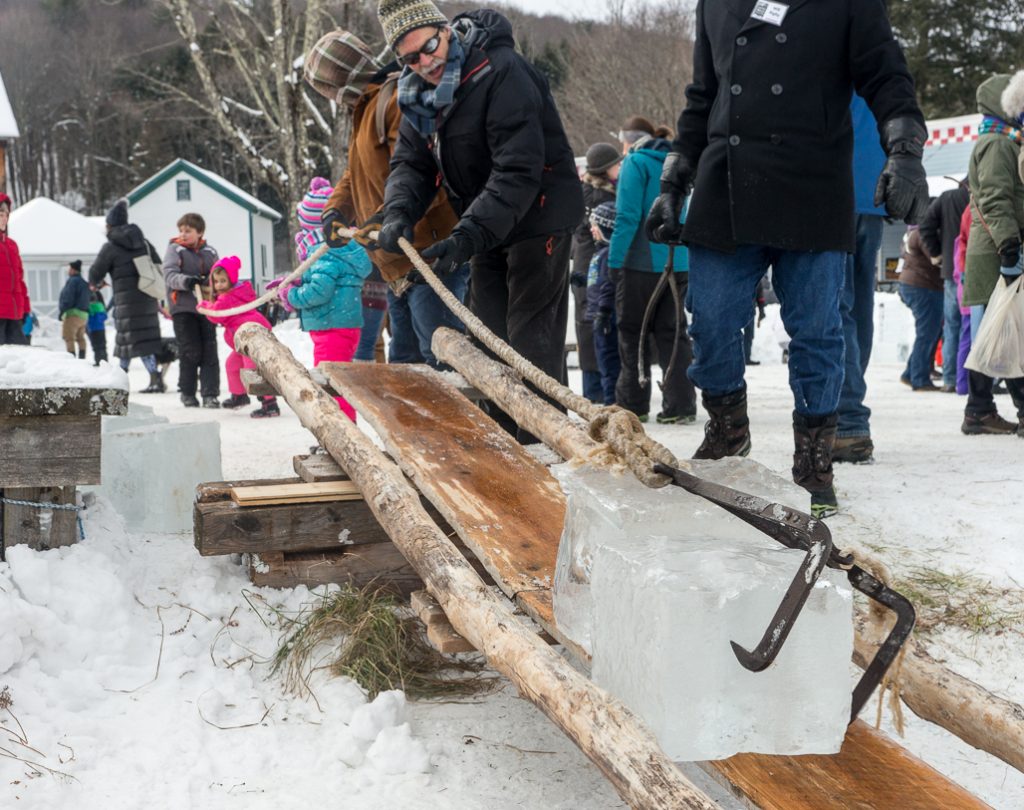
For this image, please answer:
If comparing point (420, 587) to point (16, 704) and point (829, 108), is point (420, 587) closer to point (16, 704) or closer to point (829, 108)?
point (16, 704)

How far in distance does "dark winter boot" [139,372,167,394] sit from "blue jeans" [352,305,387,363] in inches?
171

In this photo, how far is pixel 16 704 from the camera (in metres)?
2.57

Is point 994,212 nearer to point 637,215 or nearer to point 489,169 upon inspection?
point 637,215

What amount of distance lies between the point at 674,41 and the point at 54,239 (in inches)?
721

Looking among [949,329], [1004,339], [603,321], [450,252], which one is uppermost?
[450,252]

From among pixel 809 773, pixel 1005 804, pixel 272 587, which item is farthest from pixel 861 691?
pixel 272 587

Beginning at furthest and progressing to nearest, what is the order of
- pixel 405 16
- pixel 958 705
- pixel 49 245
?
pixel 49 245, pixel 405 16, pixel 958 705

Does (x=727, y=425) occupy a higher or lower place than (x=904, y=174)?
lower

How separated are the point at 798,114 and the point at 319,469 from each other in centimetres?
199

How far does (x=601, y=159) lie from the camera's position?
766 cm

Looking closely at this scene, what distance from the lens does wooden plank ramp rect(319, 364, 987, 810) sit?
1.78 metres

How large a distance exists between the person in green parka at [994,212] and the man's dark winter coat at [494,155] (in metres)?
2.56

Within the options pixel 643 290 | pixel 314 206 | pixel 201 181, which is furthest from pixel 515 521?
pixel 201 181

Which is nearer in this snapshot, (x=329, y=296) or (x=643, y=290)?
(x=329, y=296)
